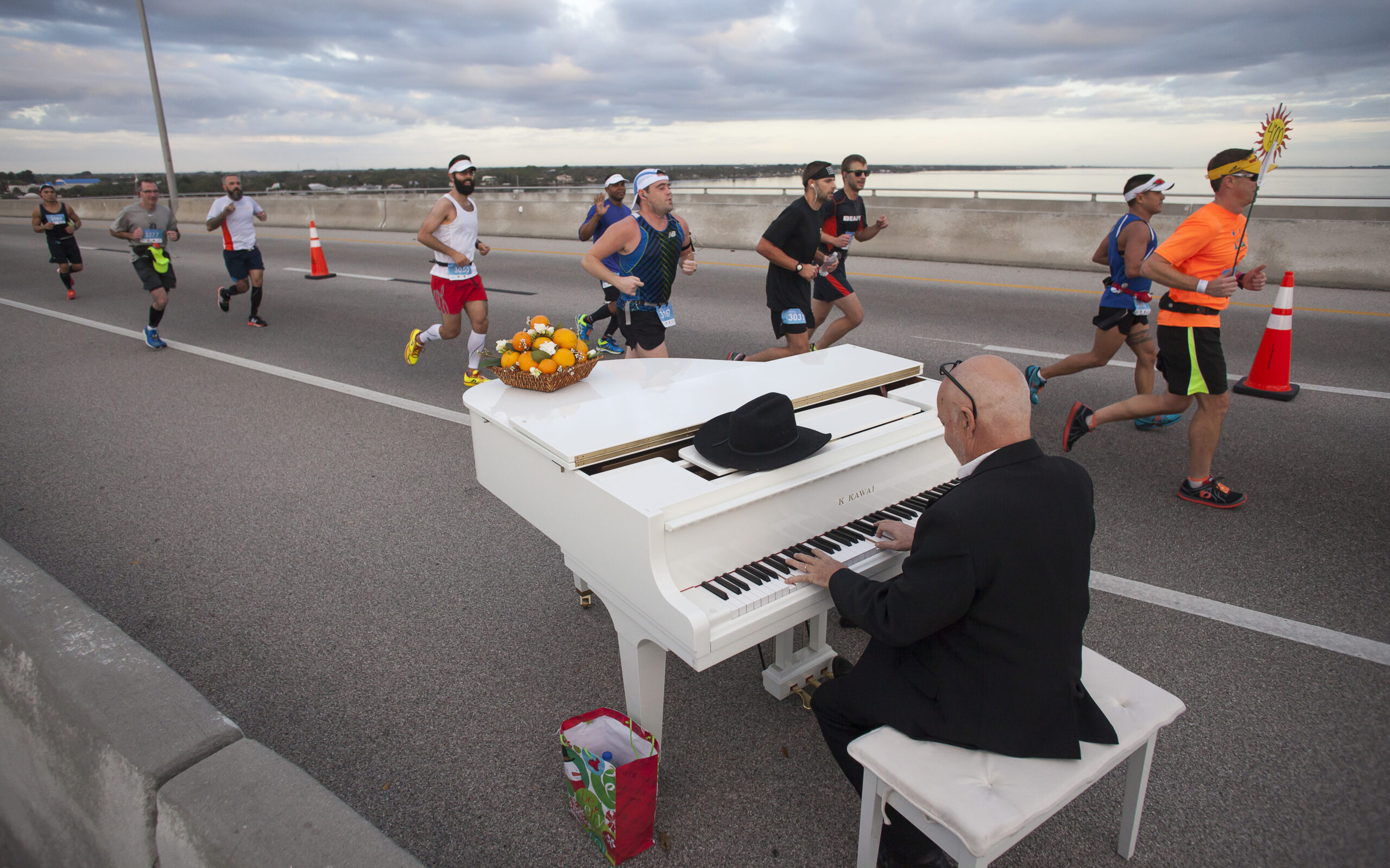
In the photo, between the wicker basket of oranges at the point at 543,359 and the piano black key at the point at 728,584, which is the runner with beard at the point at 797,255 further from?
the piano black key at the point at 728,584

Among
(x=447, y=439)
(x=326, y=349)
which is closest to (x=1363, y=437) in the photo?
(x=447, y=439)

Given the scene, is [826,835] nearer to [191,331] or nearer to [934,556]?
[934,556]

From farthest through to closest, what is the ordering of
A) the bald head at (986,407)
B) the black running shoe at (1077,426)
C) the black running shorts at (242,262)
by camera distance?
the black running shorts at (242,262), the black running shoe at (1077,426), the bald head at (986,407)

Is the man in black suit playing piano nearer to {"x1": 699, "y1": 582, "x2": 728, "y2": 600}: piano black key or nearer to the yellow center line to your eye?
{"x1": 699, "y1": 582, "x2": 728, "y2": 600}: piano black key

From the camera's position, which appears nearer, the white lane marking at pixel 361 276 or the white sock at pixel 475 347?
the white sock at pixel 475 347

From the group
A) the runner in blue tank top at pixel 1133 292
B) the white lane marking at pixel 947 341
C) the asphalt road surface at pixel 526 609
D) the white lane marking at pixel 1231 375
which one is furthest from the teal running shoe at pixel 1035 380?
the white lane marking at pixel 947 341

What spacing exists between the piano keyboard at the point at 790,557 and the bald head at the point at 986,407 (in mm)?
145

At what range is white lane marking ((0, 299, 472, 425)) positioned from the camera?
23.3 feet

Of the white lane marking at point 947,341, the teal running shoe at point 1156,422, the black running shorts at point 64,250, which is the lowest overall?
the teal running shoe at point 1156,422

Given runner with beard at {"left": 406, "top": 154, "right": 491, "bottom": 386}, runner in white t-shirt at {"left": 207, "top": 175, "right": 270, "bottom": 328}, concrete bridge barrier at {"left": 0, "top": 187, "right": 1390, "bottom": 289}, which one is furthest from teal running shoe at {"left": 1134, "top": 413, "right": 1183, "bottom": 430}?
runner in white t-shirt at {"left": 207, "top": 175, "right": 270, "bottom": 328}

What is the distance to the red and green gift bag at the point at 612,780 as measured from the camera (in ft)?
8.17

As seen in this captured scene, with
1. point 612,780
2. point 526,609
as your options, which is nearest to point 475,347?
point 526,609

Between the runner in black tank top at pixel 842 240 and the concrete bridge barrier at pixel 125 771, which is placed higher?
the runner in black tank top at pixel 842 240

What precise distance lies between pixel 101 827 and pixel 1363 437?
7871 mm
